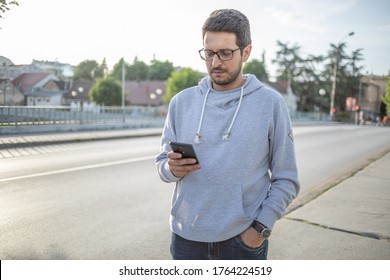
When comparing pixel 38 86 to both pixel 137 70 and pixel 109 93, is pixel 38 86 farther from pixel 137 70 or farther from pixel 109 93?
pixel 137 70

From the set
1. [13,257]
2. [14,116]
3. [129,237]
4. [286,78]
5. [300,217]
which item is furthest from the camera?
[286,78]

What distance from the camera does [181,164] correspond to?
5.85 feet

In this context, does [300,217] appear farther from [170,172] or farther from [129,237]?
[170,172]

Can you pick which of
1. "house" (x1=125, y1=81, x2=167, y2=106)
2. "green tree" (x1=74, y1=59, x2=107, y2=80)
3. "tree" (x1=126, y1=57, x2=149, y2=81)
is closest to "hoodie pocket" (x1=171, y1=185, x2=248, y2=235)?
"green tree" (x1=74, y1=59, x2=107, y2=80)

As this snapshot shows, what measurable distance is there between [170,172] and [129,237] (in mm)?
2331

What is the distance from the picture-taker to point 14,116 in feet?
11.8

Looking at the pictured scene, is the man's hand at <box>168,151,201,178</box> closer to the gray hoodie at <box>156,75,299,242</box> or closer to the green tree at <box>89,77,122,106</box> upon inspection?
the gray hoodie at <box>156,75,299,242</box>

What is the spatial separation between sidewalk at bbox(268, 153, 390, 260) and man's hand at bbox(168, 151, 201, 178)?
1.99 metres

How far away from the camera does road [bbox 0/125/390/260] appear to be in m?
3.65

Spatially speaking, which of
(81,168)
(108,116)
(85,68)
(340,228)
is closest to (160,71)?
(108,116)

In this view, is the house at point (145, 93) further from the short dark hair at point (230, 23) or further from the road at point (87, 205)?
the short dark hair at point (230, 23)

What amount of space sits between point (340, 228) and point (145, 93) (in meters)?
58.5

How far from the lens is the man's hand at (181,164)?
1.77 m
